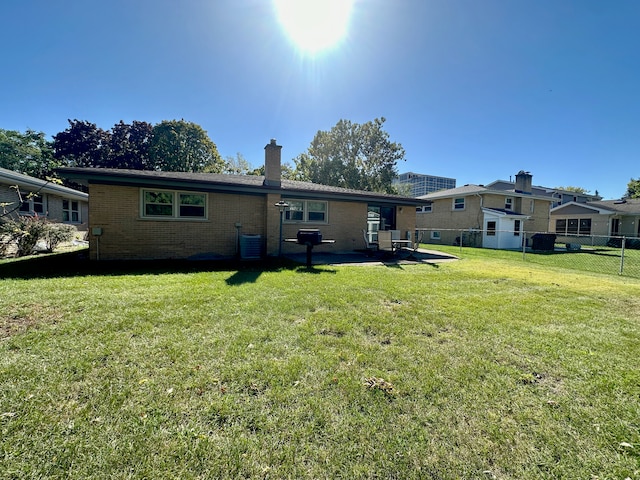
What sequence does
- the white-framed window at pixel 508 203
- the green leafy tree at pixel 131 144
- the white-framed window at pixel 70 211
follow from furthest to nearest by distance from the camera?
the green leafy tree at pixel 131 144 < the white-framed window at pixel 508 203 < the white-framed window at pixel 70 211

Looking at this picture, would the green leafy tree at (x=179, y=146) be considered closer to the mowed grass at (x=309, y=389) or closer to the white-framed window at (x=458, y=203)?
the white-framed window at (x=458, y=203)

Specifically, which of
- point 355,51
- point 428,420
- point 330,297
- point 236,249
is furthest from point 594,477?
point 355,51

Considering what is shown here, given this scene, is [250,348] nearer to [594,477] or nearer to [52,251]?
[594,477]

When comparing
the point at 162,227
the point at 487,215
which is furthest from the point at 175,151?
the point at 487,215

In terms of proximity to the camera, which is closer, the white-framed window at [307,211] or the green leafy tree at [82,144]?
the white-framed window at [307,211]

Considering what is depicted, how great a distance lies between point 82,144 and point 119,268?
3291cm

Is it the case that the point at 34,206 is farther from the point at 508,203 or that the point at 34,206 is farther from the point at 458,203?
the point at 508,203

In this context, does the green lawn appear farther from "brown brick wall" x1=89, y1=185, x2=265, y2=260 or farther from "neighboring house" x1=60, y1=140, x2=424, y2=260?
"brown brick wall" x1=89, y1=185, x2=265, y2=260

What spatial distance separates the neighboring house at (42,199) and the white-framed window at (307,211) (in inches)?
364

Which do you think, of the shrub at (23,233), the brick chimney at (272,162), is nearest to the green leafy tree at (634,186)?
the brick chimney at (272,162)

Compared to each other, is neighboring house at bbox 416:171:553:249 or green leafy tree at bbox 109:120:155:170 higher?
green leafy tree at bbox 109:120:155:170

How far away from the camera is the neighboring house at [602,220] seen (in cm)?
2408

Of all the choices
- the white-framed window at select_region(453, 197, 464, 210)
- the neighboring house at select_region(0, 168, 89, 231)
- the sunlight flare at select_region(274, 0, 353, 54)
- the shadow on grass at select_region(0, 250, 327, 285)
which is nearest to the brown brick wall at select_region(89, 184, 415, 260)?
the shadow on grass at select_region(0, 250, 327, 285)

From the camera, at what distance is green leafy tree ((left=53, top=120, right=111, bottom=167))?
29.7m
